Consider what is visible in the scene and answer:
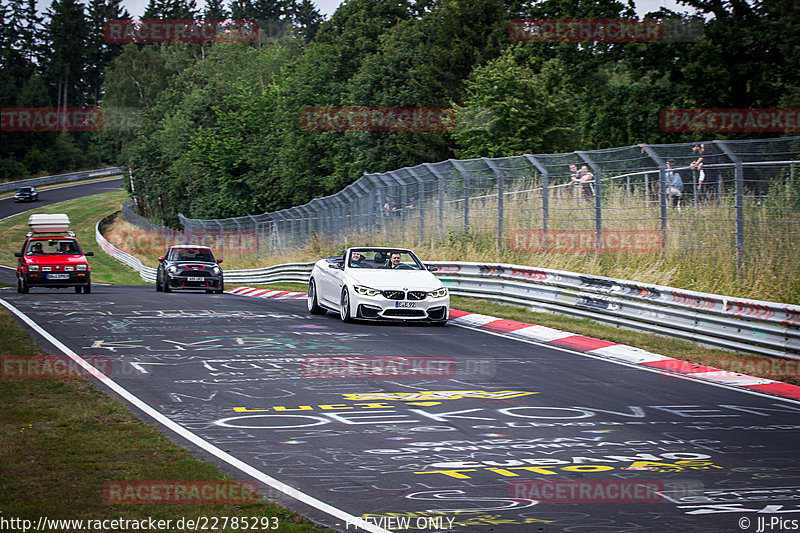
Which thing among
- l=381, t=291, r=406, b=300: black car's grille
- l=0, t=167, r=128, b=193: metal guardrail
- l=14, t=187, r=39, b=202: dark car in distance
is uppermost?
l=0, t=167, r=128, b=193: metal guardrail

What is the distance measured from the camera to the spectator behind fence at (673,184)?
16.2 meters

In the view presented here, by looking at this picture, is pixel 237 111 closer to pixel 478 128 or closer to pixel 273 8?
pixel 478 128

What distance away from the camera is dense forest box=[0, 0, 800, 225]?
117 feet

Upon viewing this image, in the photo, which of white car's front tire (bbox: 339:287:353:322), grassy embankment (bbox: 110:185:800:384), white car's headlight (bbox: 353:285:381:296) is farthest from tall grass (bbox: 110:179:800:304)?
white car's front tire (bbox: 339:287:353:322)

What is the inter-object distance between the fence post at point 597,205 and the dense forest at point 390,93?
15.8 meters

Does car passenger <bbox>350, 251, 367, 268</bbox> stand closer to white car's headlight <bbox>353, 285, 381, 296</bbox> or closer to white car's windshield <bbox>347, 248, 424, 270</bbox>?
white car's windshield <bbox>347, 248, 424, 270</bbox>

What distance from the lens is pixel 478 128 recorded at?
3897 centimetres

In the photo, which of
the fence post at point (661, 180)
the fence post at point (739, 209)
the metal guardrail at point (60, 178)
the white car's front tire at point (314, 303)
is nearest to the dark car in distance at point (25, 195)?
the metal guardrail at point (60, 178)

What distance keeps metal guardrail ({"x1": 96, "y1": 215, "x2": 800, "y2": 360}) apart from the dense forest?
54.5ft

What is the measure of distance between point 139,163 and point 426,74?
50130mm

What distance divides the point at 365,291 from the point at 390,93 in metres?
38.4

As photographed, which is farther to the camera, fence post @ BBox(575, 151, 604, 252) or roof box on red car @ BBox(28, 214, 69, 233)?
roof box on red car @ BBox(28, 214, 69, 233)

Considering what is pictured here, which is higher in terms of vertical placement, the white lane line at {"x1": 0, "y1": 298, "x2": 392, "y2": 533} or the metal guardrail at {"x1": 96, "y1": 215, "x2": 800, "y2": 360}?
the metal guardrail at {"x1": 96, "y1": 215, "x2": 800, "y2": 360}

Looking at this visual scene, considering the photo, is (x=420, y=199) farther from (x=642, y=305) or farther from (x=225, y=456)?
(x=225, y=456)
